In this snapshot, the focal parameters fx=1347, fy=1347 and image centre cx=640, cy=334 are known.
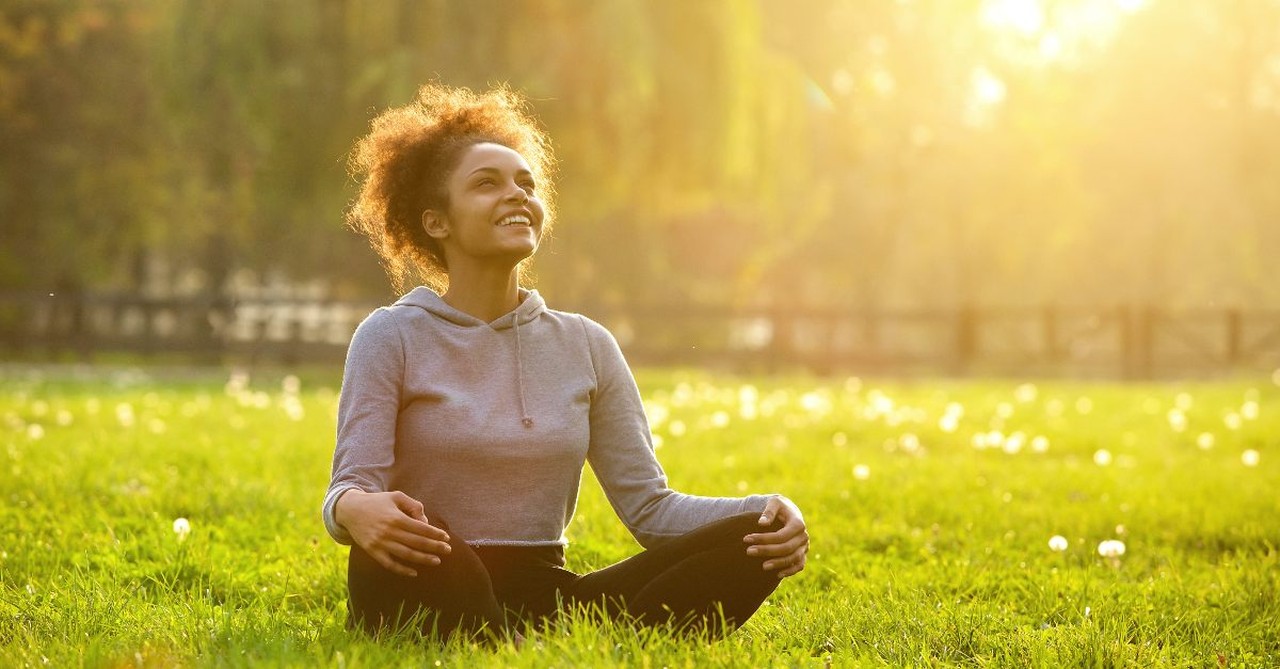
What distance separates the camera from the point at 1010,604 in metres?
3.97

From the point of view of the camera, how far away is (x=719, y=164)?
17406 millimetres

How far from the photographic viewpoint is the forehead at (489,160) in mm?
3252

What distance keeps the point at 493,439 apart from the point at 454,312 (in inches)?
13.2

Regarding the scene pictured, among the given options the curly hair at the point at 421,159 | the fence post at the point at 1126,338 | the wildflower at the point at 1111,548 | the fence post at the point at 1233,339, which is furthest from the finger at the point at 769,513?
the fence post at the point at 1233,339

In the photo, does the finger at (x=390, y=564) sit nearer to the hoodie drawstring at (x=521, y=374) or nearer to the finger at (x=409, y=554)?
the finger at (x=409, y=554)

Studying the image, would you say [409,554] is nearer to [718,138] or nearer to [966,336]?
[718,138]

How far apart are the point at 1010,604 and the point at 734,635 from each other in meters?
1.05

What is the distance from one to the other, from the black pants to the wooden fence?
17.3 meters

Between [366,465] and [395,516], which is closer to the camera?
[395,516]

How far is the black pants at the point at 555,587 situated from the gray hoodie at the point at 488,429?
0.25 ft

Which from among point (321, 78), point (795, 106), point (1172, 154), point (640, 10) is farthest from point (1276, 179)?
point (321, 78)

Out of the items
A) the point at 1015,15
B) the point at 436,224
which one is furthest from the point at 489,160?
the point at 1015,15

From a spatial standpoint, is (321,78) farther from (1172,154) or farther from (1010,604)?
(1172,154)

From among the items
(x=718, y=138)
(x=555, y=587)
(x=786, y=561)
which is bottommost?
(x=555, y=587)
